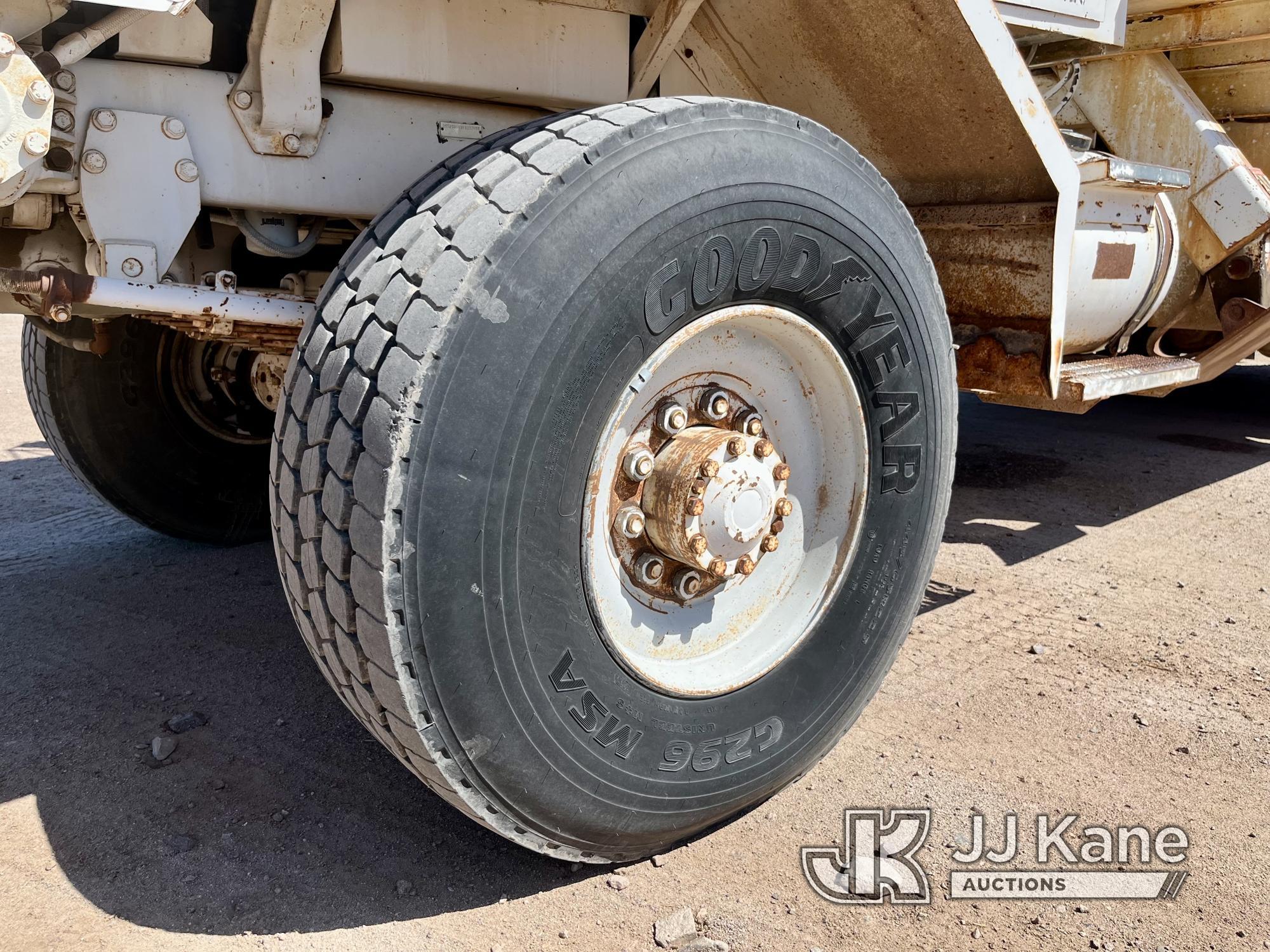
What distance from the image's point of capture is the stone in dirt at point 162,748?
2350mm

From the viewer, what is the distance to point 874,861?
207 centimetres

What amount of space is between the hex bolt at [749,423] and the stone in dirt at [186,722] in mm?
1490

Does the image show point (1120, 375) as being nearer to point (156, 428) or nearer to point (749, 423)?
point (749, 423)

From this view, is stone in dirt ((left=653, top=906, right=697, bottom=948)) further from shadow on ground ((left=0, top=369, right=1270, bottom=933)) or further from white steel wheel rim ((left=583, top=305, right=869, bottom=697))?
white steel wheel rim ((left=583, top=305, right=869, bottom=697))

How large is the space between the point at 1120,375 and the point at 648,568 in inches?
87.5

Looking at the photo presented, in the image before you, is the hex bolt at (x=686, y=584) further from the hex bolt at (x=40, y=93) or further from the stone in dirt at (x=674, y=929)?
the hex bolt at (x=40, y=93)

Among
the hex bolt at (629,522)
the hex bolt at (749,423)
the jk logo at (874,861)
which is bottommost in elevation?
the jk logo at (874,861)

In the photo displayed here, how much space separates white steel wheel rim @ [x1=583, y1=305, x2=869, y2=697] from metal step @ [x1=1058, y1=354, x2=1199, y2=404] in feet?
4.36

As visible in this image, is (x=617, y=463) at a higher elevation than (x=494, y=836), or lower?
higher

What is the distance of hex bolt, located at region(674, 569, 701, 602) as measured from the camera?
2025mm

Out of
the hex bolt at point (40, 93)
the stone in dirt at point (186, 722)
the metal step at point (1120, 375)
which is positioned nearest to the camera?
the hex bolt at point (40, 93)

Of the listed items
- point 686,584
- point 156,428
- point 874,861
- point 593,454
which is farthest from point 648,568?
point 156,428

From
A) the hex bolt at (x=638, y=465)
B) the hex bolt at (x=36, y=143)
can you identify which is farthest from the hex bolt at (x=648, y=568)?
the hex bolt at (x=36, y=143)

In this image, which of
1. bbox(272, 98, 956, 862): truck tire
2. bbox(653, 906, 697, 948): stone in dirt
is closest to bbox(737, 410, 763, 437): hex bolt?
bbox(272, 98, 956, 862): truck tire
